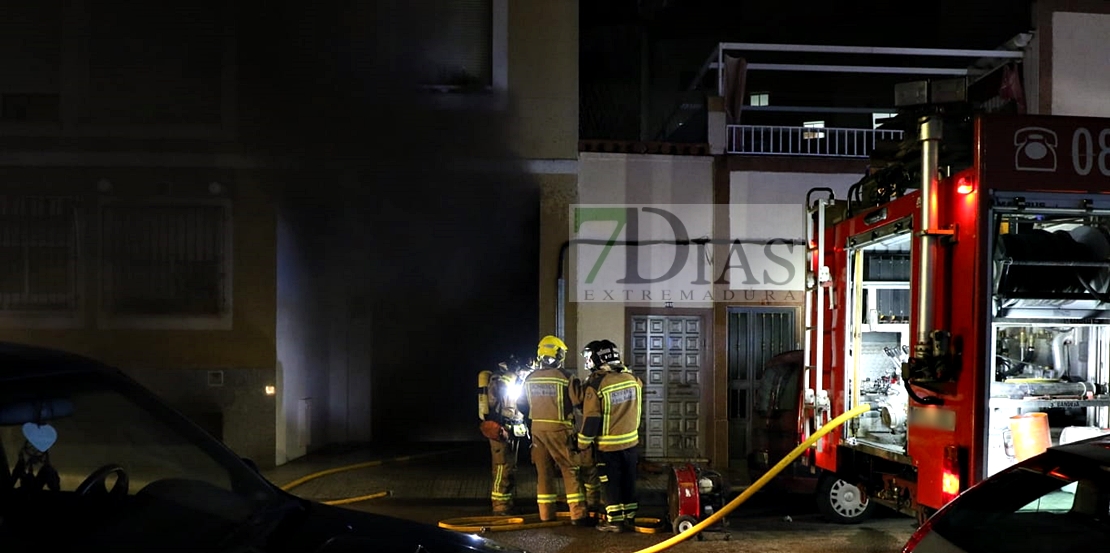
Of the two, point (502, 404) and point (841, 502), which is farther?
point (502, 404)

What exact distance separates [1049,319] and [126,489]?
5.33 metres

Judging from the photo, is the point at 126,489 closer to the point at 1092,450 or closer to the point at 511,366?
the point at 1092,450

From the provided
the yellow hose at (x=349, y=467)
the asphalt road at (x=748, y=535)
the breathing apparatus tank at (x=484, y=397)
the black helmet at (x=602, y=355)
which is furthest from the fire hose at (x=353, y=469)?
the black helmet at (x=602, y=355)

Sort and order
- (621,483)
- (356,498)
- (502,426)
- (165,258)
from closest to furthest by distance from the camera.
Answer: (621,483) < (502,426) < (356,498) < (165,258)

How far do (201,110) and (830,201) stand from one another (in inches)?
263

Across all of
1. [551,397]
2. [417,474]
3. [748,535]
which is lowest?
[417,474]

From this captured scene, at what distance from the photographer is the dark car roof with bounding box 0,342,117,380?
2.32 m

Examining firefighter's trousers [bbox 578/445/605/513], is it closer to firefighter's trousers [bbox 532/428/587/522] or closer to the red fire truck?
firefighter's trousers [bbox 532/428/587/522]

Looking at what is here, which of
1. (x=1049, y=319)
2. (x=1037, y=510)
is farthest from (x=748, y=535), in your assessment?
(x=1037, y=510)

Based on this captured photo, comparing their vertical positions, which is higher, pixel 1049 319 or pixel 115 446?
pixel 1049 319

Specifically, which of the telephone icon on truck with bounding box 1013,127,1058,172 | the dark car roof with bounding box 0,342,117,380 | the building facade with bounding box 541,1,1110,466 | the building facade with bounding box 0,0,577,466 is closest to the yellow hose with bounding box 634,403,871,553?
the telephone icon on truck with bounding box 1013,127,1058,172

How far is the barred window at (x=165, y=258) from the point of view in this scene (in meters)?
9.67

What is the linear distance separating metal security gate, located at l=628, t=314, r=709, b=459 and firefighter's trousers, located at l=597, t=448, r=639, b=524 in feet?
11.1

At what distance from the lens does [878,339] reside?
675 cm
